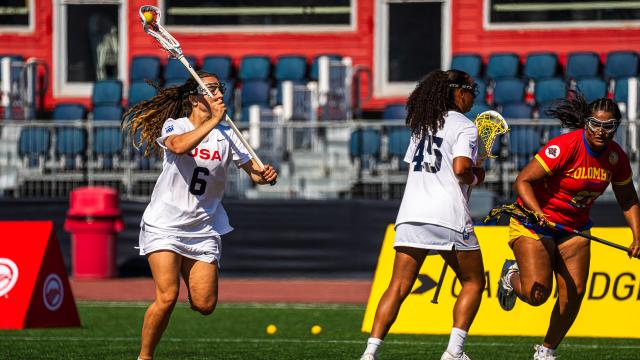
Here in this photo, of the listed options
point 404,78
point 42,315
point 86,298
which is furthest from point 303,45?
point 42,315

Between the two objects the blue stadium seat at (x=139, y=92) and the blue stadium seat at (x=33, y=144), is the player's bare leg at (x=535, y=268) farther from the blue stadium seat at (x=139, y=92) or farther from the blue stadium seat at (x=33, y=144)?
the blue stadium seat at (x=139, y=92)

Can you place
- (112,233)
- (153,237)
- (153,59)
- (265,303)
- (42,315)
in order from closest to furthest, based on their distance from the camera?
(153,237), (42,315), (265,303), (112,233), (153,59)

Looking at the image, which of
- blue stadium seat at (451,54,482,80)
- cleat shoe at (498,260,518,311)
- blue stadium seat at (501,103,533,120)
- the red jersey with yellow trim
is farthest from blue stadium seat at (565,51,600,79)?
the red jersey with yellow trim

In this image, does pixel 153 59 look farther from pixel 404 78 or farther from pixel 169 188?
pixel 169 188

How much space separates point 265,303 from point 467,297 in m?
7.00

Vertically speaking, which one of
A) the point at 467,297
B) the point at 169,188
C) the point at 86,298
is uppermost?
the point at 169,188

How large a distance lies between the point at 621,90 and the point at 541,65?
74.8 inches

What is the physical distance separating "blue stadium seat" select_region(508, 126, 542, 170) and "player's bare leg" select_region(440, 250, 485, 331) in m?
9.83

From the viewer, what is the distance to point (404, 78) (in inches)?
963

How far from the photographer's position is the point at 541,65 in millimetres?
22500

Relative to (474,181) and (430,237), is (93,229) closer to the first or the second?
(430,237)

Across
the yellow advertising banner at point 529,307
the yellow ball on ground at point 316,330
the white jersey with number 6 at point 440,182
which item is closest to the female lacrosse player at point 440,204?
the white jersey with number 6 at point 440,182

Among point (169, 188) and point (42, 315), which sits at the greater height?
point (169, 188)

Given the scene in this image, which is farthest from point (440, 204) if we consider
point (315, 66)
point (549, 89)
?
point (315, 66)
